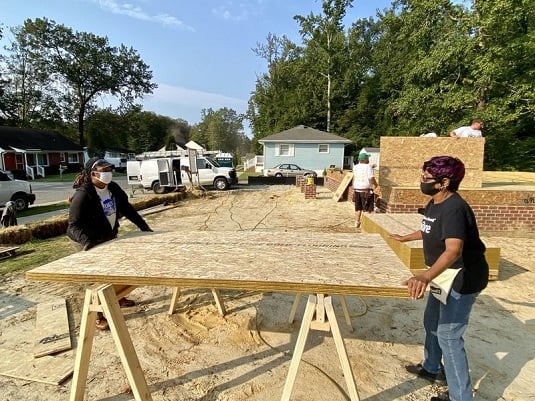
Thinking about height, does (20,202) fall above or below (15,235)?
above

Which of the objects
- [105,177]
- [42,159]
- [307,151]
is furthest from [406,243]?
[42,159]

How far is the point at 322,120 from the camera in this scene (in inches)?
1346

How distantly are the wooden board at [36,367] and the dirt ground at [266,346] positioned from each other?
55 mm

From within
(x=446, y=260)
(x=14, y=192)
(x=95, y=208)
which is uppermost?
(x=95, y=208)

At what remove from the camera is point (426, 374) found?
242 cm

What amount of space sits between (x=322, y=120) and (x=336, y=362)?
110ft

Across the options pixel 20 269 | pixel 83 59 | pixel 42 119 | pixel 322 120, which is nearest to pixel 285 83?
pixel 322 120

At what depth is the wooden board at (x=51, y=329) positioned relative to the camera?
9.11ft

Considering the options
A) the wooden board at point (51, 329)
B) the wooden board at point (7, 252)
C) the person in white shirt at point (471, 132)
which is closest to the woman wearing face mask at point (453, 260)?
the wooden board at point (51, 329)

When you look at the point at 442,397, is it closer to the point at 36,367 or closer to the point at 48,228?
the point at 36,367

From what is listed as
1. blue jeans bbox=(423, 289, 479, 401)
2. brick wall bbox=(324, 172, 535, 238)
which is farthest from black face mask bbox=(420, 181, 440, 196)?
brick wall bbox=(324, 172, 535, 238)

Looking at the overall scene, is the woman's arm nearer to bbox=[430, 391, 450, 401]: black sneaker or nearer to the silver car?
bbox=[430, 391, 450, 401]: black sneaker

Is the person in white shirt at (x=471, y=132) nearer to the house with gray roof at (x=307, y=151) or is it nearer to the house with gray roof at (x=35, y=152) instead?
the house with gray roof at (x=307, y=151)

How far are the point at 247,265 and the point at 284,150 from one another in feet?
81.7
